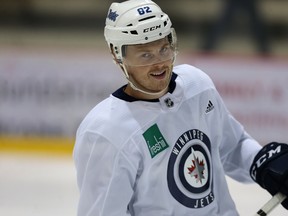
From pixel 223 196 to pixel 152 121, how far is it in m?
0.32

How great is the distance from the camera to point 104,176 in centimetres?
187

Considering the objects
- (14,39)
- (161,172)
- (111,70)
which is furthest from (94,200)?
(14,39)

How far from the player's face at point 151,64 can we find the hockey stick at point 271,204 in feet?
1.47

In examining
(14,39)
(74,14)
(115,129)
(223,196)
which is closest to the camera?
(115,129)

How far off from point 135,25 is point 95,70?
9.57ft

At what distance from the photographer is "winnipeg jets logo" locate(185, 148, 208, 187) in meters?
1.96

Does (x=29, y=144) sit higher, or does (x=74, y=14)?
(x=74, y=14)

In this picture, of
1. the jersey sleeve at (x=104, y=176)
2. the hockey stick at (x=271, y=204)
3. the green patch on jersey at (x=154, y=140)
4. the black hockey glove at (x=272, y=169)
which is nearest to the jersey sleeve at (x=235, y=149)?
the black hockey glove at (x=272, y=169)

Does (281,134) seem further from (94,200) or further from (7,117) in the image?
(94,200)

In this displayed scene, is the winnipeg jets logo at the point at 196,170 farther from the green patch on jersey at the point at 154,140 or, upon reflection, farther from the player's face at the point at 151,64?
the player's face at the point at 151,64

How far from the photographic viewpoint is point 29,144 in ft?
15.8

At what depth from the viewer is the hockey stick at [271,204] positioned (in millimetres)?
2006

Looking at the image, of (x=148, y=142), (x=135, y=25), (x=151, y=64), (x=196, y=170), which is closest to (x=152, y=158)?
(x=148, y=142)

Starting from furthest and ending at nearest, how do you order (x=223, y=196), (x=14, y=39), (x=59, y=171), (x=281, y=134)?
(x=14, y=39) < (x=281, y=134) < (x=59, y=171) < (x=223, y=196)
